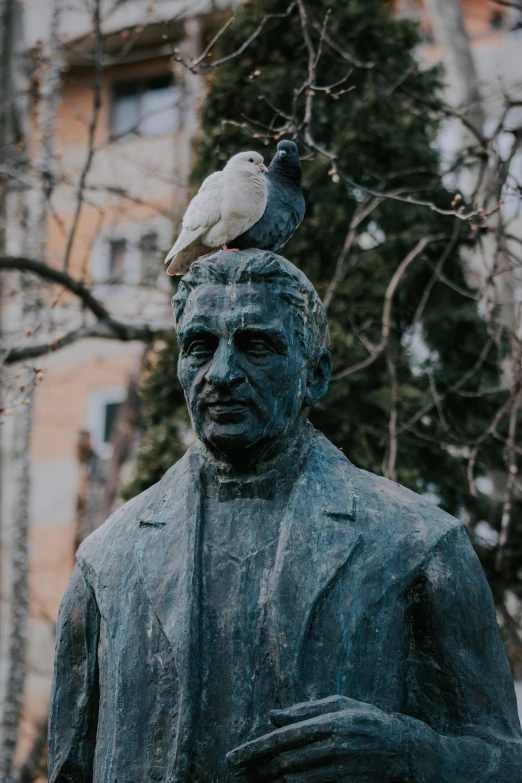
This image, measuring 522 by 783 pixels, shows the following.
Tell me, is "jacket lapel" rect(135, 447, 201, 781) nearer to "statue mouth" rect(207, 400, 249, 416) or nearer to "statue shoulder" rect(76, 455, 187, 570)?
"statue shoulder" rect(76, 455, 187, 570)

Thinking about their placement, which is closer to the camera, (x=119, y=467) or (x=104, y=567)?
(x=104, y=567)

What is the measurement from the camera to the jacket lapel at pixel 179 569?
3088 millimetres

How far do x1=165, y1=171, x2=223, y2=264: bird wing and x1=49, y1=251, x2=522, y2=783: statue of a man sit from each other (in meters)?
0.52

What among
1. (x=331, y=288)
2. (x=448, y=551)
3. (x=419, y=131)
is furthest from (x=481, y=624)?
(x=419, y=131)

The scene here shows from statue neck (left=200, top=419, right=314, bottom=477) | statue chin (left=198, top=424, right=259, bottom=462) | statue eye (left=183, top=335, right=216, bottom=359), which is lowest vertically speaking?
statue neck (left=200, top=419, right=314, bottom=477)

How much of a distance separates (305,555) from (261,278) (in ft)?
2.66

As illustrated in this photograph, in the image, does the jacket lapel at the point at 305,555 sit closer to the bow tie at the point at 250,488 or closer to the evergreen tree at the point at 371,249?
the bow tie at the point at 250,488

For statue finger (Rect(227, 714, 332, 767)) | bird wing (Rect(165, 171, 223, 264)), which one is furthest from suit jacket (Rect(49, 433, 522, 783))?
bird wing (Rect(165, 171, 223, 264))

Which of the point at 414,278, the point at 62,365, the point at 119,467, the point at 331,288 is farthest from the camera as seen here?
the point at 62,365

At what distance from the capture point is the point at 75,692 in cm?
339

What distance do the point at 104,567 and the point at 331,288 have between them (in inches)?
175

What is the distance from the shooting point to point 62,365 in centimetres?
1931

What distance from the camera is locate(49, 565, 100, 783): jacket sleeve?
3.36 meters

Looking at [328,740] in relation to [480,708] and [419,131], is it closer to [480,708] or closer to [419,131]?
[480,708]
